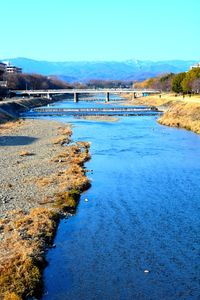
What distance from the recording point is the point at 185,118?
132ft

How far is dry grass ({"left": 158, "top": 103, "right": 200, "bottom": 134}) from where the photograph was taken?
36803 mm

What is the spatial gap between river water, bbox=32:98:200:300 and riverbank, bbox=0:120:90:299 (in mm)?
378

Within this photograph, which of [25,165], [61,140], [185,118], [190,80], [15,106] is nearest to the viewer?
[25,165]

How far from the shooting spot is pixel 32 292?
8336mm

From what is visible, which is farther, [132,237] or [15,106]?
[15,106]

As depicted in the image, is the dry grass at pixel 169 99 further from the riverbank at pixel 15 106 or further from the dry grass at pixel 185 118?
the riverbank at pixel 15 106

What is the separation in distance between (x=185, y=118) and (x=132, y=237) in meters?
30.1

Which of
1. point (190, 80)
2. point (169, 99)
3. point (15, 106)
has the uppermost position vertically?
point (190, 80)

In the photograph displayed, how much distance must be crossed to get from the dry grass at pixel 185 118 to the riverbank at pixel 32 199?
12.3 m

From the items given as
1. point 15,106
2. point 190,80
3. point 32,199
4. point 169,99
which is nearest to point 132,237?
point 32,199

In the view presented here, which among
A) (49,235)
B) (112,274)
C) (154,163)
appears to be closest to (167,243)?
(112,274)

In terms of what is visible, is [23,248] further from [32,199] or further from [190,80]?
[190,80]

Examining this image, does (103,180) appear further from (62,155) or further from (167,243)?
(167,243)

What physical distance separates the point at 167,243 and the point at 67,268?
2.68 metres
